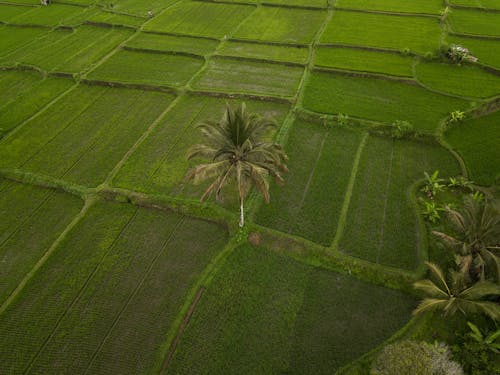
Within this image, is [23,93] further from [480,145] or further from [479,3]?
[479,3]

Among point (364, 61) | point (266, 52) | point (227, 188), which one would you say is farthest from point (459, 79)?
point (227, 188)

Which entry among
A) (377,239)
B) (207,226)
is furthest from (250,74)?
(377,239)

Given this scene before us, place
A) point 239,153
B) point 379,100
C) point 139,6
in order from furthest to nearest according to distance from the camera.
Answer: point 139,6
point 379,100
point 239,153

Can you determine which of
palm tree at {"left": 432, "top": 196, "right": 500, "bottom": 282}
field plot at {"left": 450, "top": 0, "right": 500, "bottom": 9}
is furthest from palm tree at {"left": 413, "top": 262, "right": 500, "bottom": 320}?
field plot at {"left": 450, "top": 0, "right": 500, "bottom": 9}

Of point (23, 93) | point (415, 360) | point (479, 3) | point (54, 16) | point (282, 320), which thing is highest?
point (479, 3)

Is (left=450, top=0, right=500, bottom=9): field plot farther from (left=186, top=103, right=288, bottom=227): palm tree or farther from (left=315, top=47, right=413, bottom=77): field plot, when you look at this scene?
(left=186, top=103, right=288, bottom=227): palm tree

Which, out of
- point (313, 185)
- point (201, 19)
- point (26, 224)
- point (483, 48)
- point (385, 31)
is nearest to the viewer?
point (26, 224)

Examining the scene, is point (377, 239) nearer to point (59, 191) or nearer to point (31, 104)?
point (59, 191)
